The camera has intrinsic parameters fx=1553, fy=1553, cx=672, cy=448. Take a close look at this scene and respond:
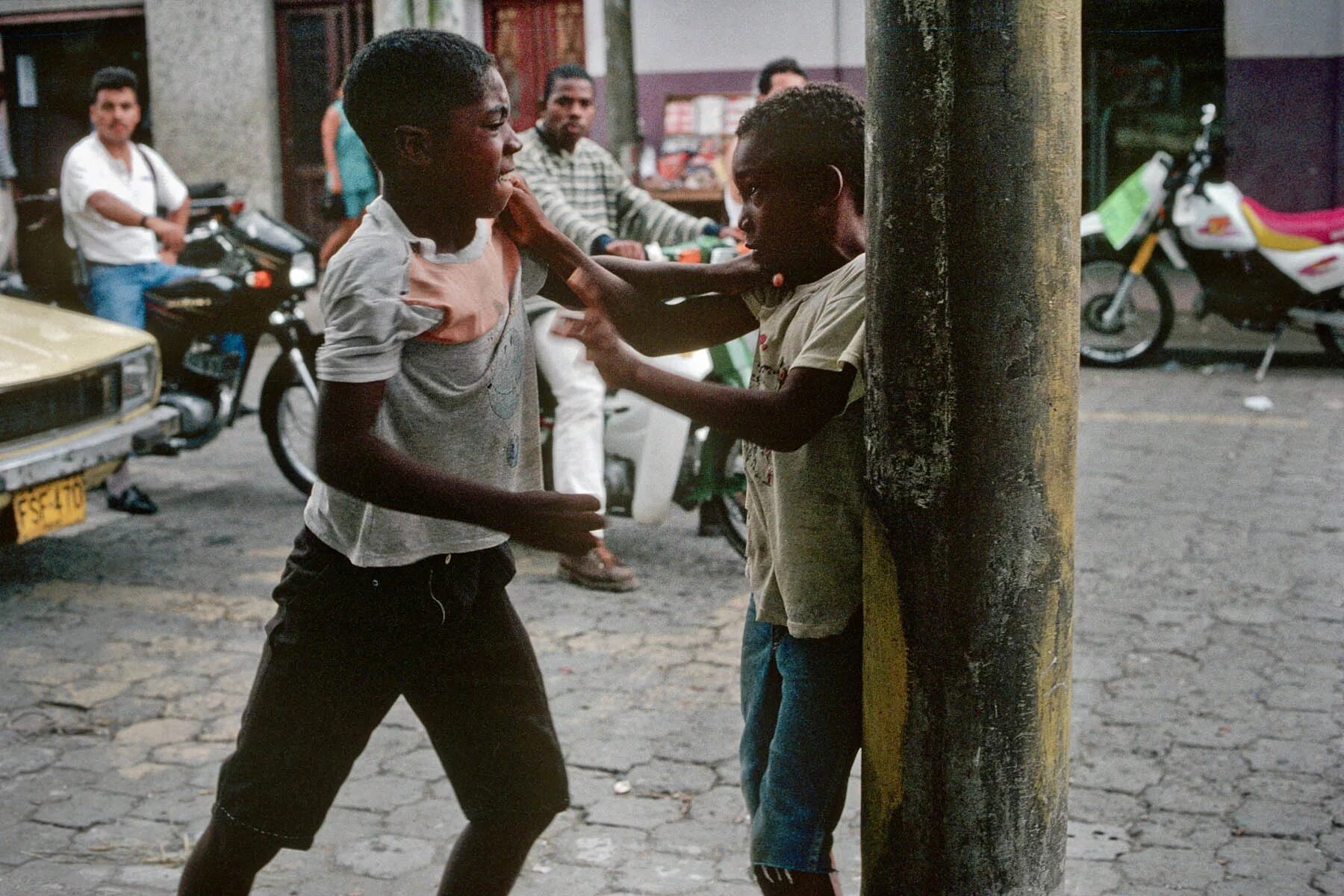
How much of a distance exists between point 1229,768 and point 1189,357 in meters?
7.34

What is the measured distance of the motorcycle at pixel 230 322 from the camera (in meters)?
6.94

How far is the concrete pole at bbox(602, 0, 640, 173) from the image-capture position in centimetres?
1043

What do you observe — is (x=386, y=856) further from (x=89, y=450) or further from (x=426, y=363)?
(x=89, y=450)

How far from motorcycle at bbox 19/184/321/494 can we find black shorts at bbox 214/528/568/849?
176 inches

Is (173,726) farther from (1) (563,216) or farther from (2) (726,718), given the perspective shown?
(1) (563,216)

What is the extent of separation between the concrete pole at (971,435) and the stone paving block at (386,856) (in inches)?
63.1

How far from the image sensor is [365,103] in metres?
2.31

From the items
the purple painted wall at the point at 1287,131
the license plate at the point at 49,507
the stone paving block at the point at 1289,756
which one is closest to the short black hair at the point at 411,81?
the stone paving block at the point at 1289,756

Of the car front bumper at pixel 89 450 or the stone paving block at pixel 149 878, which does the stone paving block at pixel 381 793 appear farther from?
the car front bumper at pixel 89 450

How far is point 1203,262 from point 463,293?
28.5 feet

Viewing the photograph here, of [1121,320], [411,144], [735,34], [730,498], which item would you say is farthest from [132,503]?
[735,34]

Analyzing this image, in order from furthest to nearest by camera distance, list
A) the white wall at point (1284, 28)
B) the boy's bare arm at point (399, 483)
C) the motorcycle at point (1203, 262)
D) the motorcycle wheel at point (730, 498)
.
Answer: the white wall at point (1284, 28) → the motorcycle at point (1203, 262) → the motorcycle wheel at point (730, 498) → the boy's bare arm at point (399, 483)

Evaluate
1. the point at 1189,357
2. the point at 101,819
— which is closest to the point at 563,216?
the point at 101,819

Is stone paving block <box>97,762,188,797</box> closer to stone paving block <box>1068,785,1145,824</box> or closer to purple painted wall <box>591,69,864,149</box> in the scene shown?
stone paving block <box>1068,785,1145,824</box>
